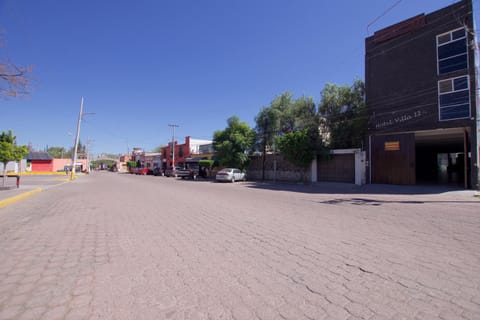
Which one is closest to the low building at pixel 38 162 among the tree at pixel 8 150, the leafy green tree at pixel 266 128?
the tree at pixel 8 150

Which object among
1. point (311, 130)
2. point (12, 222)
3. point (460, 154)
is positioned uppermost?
point (311, 130)

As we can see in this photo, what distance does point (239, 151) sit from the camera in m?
28.7

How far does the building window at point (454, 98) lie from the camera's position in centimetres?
1631

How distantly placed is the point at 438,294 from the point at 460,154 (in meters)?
37.6

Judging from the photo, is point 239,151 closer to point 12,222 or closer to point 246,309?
point 12,222

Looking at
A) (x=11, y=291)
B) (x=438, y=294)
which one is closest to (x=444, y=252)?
(x=438, y=294)

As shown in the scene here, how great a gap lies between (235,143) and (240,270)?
25.2m

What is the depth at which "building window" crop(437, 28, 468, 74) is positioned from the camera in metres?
16.6

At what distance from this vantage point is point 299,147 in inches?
866

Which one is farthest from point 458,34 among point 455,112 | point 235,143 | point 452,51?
point 235,143

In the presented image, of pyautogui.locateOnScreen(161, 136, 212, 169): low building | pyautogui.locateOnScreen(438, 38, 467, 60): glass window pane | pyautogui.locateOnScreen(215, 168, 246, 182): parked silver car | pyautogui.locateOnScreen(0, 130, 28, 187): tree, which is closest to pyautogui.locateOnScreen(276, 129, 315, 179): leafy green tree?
pyautogui.locateOnScreen(215, 168, 246, 182): parked silver car

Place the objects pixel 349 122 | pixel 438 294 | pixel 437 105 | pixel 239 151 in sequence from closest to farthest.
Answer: pixel 438 294 < pixel 437 105 < pixel 349 122 < pixel 239 151

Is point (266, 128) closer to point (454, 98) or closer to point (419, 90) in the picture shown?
point (419, 90)

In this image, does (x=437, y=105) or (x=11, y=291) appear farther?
(x=437, y=105)
